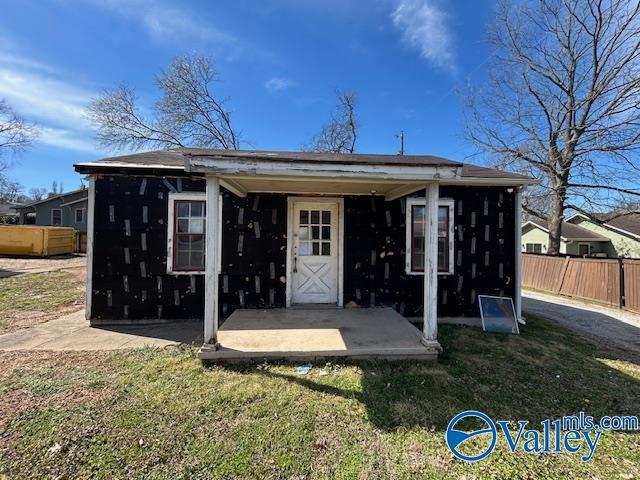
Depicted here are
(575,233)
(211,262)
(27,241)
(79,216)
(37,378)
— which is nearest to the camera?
(37,378)

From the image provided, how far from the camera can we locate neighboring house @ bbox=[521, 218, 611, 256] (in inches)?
806

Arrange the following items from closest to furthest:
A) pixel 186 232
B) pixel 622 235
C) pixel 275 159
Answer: pixel 275 159, pixel 186 232, pixel 622 235

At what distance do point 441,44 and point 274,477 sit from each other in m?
12.5

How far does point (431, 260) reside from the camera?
12.9 ft

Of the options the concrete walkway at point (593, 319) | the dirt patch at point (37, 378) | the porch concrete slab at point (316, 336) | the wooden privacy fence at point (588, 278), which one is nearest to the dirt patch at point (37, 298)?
the dirt patch at point (37, 378)

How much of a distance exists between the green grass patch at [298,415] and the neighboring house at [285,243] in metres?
1.75

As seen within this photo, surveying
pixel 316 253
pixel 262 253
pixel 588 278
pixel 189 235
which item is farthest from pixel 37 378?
pixel 588 278

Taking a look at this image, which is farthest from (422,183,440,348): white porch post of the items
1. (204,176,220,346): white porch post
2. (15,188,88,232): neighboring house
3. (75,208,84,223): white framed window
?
(15,188,88,232): neighboring house

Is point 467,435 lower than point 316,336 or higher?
lower

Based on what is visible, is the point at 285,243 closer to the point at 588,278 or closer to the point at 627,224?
the point at 588,278

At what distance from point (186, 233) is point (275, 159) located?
301cm

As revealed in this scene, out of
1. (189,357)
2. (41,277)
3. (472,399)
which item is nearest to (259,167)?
(189,357)

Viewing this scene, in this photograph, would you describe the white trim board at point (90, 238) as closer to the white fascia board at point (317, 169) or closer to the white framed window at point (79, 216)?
the white fascia board at point (317, 169)

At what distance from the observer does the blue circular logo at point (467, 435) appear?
237 centimetres
